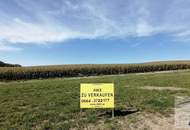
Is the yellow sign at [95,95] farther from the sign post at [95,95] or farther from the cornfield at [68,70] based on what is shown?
the cornfield at [68,70]

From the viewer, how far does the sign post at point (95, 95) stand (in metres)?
5.98

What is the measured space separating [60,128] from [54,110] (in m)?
1.71

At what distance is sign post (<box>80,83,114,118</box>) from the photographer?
5977 millimetres

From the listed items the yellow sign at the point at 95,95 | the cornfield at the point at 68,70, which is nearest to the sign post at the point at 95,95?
the yellow sign at the point at 95,95

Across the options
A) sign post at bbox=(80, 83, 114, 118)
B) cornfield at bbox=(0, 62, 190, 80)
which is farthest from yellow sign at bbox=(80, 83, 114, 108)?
cornfield at bbox=(0, 62, 190, 80)

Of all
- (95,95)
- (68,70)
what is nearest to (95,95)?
(95,95)

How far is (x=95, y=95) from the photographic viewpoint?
6.00 metres

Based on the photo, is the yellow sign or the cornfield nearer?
the yellow sign

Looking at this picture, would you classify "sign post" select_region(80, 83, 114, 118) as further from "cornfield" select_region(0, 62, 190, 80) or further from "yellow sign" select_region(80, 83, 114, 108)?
"cornfield" select_region(0, 62, 190, 80)

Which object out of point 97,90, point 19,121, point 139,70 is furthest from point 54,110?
point 139,70

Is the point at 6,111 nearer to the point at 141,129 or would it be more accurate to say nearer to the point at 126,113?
the point at 126,113

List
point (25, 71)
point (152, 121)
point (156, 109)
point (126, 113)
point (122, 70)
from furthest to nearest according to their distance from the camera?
point (122, 70) → point (25, 71) → point (156, 109) → point (126, 113) → point (152, 121)

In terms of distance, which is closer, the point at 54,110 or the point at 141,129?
the point at 141,129

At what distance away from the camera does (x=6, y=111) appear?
7.00 meters
